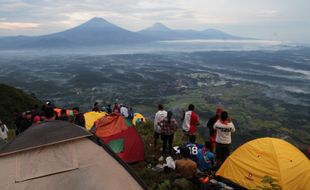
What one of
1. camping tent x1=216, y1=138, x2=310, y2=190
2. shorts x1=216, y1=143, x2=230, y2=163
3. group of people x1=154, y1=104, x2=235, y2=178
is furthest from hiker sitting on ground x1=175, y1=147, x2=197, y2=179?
shorts x1=216, y1=143, x2=230, y2=163

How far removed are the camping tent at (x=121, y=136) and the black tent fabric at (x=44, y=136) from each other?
3674 millimetres

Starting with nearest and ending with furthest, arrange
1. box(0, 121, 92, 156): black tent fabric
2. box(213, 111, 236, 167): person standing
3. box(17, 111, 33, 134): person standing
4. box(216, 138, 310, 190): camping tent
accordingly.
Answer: box(0, 121, 92, 156): black tent fabric → box(216, 138, 310, 190): camping tent → box(213, 111, 236, 167): person standing → box(17, 111, 33, 134): person standing

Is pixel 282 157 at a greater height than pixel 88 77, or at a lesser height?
greater

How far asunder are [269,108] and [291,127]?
15888mm

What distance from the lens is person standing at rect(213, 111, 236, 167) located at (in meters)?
9.41

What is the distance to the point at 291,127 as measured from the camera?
184 feet

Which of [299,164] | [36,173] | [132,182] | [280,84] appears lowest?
[280,84]

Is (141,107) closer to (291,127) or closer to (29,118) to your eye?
(291,127)

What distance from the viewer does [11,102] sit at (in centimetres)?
3603

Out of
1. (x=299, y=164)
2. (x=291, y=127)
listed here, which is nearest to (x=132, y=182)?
(x=299, y=164)

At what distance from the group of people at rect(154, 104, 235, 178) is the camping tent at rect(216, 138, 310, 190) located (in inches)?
37.3

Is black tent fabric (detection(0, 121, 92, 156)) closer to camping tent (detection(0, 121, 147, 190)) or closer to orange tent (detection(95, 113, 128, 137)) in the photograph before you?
camping tent (detection(0, 121, 147, 190))

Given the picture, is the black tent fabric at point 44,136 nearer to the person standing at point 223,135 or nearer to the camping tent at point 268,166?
the camping tent at point 268,166

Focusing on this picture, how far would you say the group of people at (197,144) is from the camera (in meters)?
8.25
